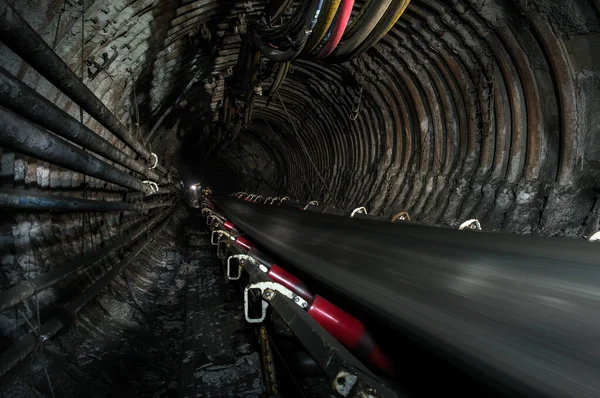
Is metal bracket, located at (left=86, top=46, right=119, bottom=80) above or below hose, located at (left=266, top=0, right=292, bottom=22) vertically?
below

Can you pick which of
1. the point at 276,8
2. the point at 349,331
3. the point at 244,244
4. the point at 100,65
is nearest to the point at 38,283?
the point at 349,331

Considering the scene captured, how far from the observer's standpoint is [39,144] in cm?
160

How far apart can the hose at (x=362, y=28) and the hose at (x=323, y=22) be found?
0.35m

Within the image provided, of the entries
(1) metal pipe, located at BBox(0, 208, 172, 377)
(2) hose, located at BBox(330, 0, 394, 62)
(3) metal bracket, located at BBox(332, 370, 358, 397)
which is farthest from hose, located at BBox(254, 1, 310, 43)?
(3) metal bracket, located at BBox(332, 370, 358, 397)

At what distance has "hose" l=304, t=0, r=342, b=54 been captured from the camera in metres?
3.18

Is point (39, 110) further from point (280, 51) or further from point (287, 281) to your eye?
point (280, 51)

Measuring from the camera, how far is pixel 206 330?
350cm

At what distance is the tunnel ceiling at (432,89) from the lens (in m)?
3.95

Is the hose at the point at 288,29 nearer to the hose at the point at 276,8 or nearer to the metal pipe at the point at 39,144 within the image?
the hose at the point at 276,8

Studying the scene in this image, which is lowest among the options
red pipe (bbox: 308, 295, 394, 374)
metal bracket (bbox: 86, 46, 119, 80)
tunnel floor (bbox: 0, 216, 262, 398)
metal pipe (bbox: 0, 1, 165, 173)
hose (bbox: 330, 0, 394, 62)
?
tunnel floor (bbox: 0, 216, 262, 398)

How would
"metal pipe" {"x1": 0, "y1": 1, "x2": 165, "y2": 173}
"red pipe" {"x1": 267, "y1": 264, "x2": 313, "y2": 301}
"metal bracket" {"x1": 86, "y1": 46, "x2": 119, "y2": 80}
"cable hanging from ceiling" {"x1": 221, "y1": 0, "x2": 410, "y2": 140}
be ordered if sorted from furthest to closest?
"metal bracket" {"x1": 86, "y1": 46, "x2": 119, "y2": 80}
"cable hanging from ceiling" {"x1": 221, "y1": 0, "x2": 410, "y2": 140}
"red pipe" {"x1": 267, "y1": 264, "x2": 313, "y2": 301}
"metal pipe" {"x1": 0, "y1": 1, "x2": 165, "y2": 173}

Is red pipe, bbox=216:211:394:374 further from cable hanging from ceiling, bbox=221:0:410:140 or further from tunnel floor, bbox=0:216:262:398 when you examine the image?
cable hanging from ceiling, bbox=221:0:410:140

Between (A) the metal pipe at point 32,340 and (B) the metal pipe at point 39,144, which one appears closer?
(B) the metal pipe at point 39,144

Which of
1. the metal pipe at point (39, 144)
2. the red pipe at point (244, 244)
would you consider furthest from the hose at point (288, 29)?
the metal pipe at point (39, 144)
